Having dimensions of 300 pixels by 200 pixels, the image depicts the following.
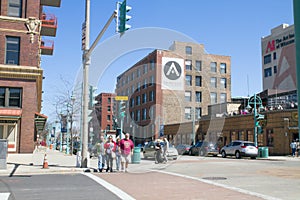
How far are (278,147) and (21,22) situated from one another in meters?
26.4

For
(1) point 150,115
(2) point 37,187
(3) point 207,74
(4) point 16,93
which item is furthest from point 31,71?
(1) point 150,115

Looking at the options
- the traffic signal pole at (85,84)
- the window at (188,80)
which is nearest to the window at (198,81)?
the window at (188,80)

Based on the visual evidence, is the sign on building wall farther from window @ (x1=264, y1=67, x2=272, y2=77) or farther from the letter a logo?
the letter a logo

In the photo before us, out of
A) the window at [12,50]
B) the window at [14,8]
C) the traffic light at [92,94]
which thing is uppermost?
the window at [14,8]

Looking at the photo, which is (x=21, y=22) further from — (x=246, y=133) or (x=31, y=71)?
(x=246, y=133)

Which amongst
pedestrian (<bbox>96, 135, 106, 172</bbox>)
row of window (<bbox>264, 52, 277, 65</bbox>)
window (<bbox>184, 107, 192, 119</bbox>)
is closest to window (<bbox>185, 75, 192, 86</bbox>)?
window (<bbox>184, 107, 192, 119</bbox>)

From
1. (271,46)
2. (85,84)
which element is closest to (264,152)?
(85,84)

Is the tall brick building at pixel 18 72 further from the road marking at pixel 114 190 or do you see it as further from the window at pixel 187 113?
the window at pixel 187 113

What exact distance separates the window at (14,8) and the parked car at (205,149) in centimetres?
2125

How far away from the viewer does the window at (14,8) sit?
2711cm

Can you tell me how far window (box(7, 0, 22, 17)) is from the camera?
27.1 metres

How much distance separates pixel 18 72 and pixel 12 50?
1.98 meters

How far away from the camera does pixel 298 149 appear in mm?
32281

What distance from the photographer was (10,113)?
1008 inches
